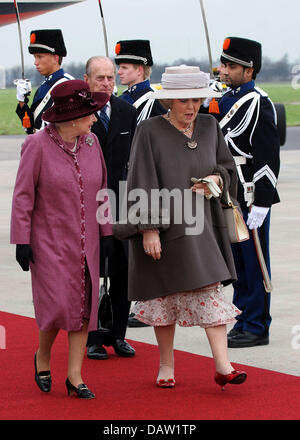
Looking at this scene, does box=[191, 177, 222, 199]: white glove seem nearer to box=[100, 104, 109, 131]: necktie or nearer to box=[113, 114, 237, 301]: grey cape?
box=[113, 114, 237, 301]: grey cape

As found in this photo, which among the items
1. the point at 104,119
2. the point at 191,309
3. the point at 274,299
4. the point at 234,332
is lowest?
the point at 274,299

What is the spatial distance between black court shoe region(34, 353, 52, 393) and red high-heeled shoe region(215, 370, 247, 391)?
820 millimetres

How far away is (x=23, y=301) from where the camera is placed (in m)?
7.72

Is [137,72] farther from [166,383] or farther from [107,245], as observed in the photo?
[166,383]

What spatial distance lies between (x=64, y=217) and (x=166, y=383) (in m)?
0.98

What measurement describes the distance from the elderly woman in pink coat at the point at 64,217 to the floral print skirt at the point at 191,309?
0.31 meters

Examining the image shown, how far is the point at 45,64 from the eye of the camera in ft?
23.1

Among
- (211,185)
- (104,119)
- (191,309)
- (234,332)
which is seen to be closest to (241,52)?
(104,119)

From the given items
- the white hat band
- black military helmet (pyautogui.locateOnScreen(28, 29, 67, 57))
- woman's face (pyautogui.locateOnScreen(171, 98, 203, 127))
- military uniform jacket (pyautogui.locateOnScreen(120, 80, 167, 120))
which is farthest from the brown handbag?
black military helmet (pyautogui.locateOnScreen(28, 29, 67, 57))

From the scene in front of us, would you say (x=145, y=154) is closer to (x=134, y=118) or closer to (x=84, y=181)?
(x=84, y=181)

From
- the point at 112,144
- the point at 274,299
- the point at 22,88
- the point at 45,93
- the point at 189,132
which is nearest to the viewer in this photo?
the point at 189,132

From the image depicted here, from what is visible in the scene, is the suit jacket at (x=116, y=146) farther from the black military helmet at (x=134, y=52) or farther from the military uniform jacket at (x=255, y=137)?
the black military helmet at (x=134, y=52)

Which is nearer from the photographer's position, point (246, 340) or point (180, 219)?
point (180, 219)
